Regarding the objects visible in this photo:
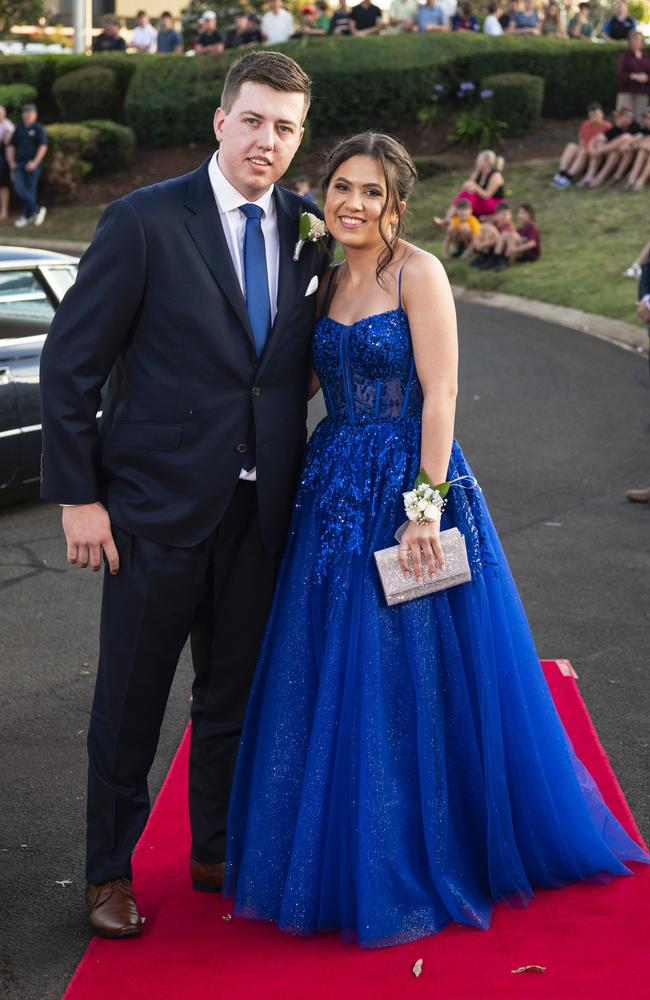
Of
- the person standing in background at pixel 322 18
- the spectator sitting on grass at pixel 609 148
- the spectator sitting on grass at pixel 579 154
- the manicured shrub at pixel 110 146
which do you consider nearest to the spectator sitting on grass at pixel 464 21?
the person standing in background at pixel 322 18

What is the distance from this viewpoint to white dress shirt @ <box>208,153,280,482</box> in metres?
3.43

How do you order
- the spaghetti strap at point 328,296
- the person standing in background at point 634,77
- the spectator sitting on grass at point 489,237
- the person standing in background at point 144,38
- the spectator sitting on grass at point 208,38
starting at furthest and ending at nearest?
the person standing in background at point 144,38 → the spectator sitting on grass at point 208,38 → the person standing in background at point 634,77 → the spectator sitting on grass at point 489,237 → the spaghetti strap at point 328,296

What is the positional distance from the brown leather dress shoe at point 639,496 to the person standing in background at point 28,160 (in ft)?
51.3

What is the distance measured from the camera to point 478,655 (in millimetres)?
3561

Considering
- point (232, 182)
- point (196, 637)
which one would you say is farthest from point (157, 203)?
point (196, 637)

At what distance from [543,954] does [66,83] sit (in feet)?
77.9

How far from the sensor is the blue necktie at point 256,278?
3.43 meters

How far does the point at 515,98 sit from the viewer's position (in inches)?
883

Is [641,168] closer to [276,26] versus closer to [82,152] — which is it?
[276,26]

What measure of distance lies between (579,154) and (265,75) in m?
17.7

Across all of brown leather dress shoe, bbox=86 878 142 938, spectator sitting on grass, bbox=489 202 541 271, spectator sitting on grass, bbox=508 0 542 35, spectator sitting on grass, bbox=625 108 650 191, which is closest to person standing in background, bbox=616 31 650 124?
spectator sitting on grass, bbox=625 108 650 191

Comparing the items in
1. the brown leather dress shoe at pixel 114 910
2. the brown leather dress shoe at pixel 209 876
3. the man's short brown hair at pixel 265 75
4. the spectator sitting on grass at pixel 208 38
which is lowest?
the spectator sitting on grass at pixel 208 38

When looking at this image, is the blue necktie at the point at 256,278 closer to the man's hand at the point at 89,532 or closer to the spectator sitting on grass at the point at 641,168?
the man's hand at the point at 89,532

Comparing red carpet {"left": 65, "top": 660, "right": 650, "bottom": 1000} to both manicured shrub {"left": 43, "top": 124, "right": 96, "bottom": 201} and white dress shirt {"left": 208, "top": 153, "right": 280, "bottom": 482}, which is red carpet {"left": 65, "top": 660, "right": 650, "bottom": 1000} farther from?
manicured shrub {"left": 43, "top": 124, "right": 96, "bottom": 201}
